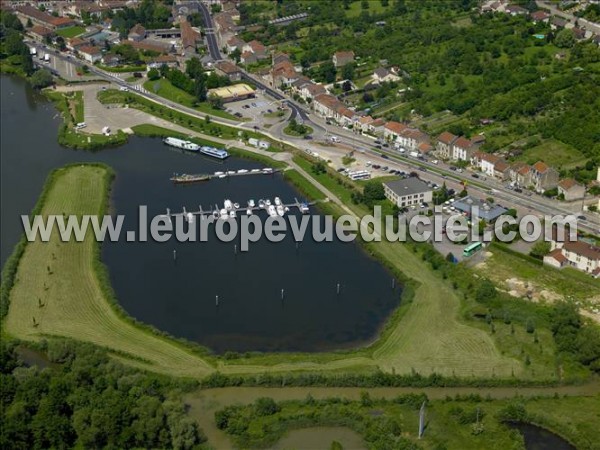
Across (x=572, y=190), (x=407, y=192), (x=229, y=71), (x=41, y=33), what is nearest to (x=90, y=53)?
(x=41, y=33)

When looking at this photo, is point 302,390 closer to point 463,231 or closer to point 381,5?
point 463,231

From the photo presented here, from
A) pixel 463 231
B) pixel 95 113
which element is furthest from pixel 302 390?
pixel 95 113

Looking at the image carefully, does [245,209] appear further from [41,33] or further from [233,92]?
[41,33]

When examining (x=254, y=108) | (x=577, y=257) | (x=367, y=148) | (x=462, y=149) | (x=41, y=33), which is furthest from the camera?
(x=41, y=33)

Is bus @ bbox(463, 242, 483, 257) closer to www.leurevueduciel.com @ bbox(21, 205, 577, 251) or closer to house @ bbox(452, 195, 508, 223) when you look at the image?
www.leurevueduciel.com @ bbox(21, 205, 577, 251)

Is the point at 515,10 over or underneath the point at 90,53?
over

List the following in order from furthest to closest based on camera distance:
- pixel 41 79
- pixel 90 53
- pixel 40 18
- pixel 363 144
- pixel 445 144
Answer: pixel 40 18 → pixel 90 53 → pixel 41 79 → pixel 363 144 → pixel 445 144
